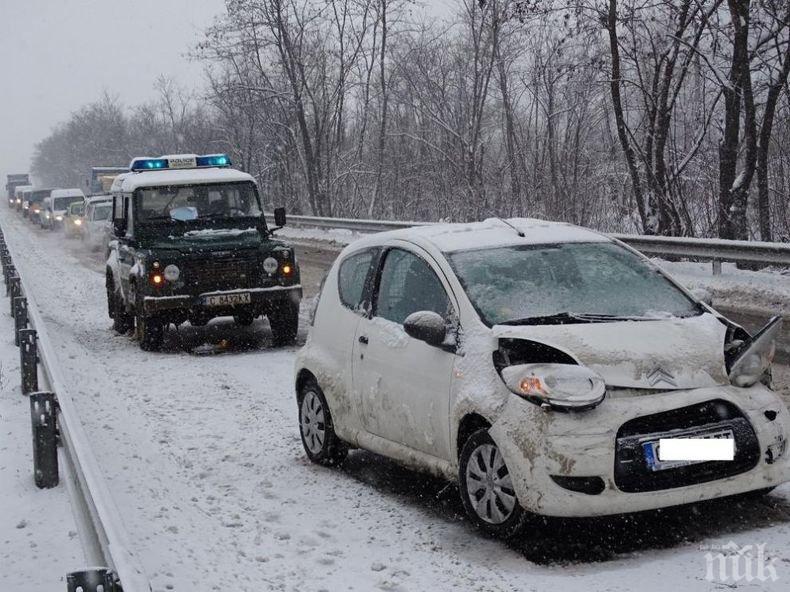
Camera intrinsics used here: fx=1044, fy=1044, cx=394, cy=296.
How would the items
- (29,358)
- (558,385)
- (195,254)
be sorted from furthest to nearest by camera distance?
1. (195,254)
2. (29,358)
3. (558,385)

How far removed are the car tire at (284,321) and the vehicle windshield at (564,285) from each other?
6.85 m

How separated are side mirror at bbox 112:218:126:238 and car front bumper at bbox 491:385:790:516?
9291 mm

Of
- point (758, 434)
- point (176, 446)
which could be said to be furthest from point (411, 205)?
point (758, 434)

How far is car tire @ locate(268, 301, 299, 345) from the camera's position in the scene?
41.3 ft

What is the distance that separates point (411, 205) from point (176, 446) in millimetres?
33593

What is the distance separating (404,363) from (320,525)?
1.00 meters

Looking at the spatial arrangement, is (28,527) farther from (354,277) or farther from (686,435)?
(686,435)

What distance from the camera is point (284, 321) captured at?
12609 millimetres

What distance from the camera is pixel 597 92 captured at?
3616 centimetres

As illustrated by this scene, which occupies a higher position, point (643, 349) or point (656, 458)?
point (643, 349)

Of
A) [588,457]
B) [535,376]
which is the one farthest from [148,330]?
[588,457]

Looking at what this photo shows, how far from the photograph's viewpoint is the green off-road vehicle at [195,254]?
1223 cm

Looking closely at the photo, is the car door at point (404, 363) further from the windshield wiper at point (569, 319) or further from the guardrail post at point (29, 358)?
the guardrail post at point (29, 358)

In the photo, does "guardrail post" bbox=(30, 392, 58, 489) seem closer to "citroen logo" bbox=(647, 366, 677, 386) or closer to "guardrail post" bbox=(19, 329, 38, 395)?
"guardrail post" bbox=(19, 329, 38, 395)
